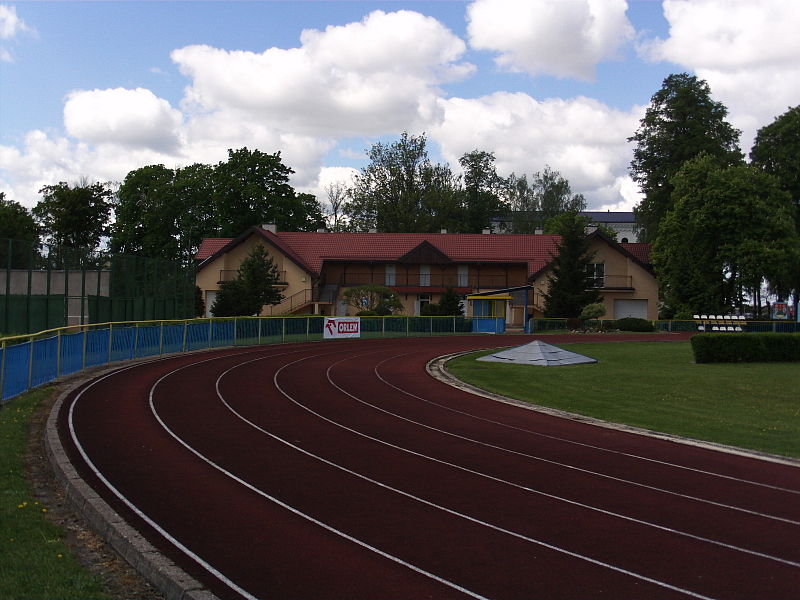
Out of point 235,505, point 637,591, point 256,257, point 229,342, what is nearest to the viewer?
point 637,591

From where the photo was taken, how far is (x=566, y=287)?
57.7 meters

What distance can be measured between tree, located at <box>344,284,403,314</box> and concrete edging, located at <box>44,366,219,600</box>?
40.7 meters

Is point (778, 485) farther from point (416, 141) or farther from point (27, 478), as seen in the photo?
point (416, 141)

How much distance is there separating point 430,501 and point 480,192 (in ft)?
278

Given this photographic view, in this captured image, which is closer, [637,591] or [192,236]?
[637,591]

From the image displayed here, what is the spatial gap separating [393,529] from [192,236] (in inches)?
2789

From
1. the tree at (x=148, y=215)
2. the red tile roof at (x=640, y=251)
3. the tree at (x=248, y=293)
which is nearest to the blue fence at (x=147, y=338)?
the tree at (x=248, y=293)

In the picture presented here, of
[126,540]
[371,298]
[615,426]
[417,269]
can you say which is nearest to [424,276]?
[417,269]

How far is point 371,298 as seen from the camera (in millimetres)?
54000

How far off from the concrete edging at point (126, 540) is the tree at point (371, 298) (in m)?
40.7

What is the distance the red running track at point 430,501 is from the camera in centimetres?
748

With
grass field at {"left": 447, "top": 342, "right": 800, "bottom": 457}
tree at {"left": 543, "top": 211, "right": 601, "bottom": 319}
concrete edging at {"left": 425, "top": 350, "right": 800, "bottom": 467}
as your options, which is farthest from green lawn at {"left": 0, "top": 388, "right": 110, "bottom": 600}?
tree at {"left": 543, "top": 211, "right": 601, "bottom": 319}

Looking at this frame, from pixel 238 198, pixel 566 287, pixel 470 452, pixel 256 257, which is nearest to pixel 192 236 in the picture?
pixel 238 198

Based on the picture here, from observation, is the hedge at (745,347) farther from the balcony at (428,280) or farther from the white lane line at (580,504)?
the balcony at (428,280)
